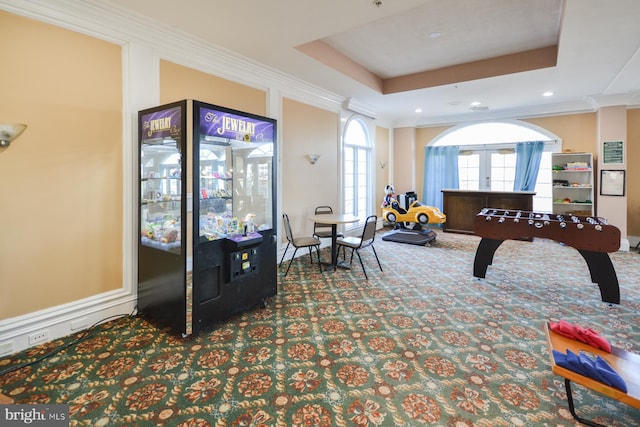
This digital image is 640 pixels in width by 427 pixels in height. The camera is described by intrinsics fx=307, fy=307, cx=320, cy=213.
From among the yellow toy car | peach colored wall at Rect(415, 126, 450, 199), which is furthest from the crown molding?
peach colored wall at Rect(415, 126, 450, 199)

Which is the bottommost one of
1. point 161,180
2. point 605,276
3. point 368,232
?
point 605,276

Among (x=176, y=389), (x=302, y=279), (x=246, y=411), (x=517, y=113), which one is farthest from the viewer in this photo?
(x=517, y=113)

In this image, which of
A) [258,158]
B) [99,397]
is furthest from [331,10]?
[99,397]

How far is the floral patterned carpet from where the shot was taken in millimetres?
1822

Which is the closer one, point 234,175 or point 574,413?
point 574,413

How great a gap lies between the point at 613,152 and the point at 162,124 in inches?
305

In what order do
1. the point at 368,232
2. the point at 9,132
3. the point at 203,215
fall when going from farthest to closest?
the point at 368,232
the point at 203,215
the point at 9,132

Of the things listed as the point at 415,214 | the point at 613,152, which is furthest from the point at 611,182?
the point at 415,214

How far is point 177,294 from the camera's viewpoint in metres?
2.63

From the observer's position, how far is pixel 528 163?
23.1 ft

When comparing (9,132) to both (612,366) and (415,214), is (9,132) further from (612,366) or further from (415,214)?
(415,214)

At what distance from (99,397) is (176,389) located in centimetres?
45

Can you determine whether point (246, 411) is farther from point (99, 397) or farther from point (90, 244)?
point (90, 244)

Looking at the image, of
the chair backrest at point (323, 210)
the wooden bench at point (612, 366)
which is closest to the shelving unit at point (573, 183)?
the chair backrest at point (323, 210)
